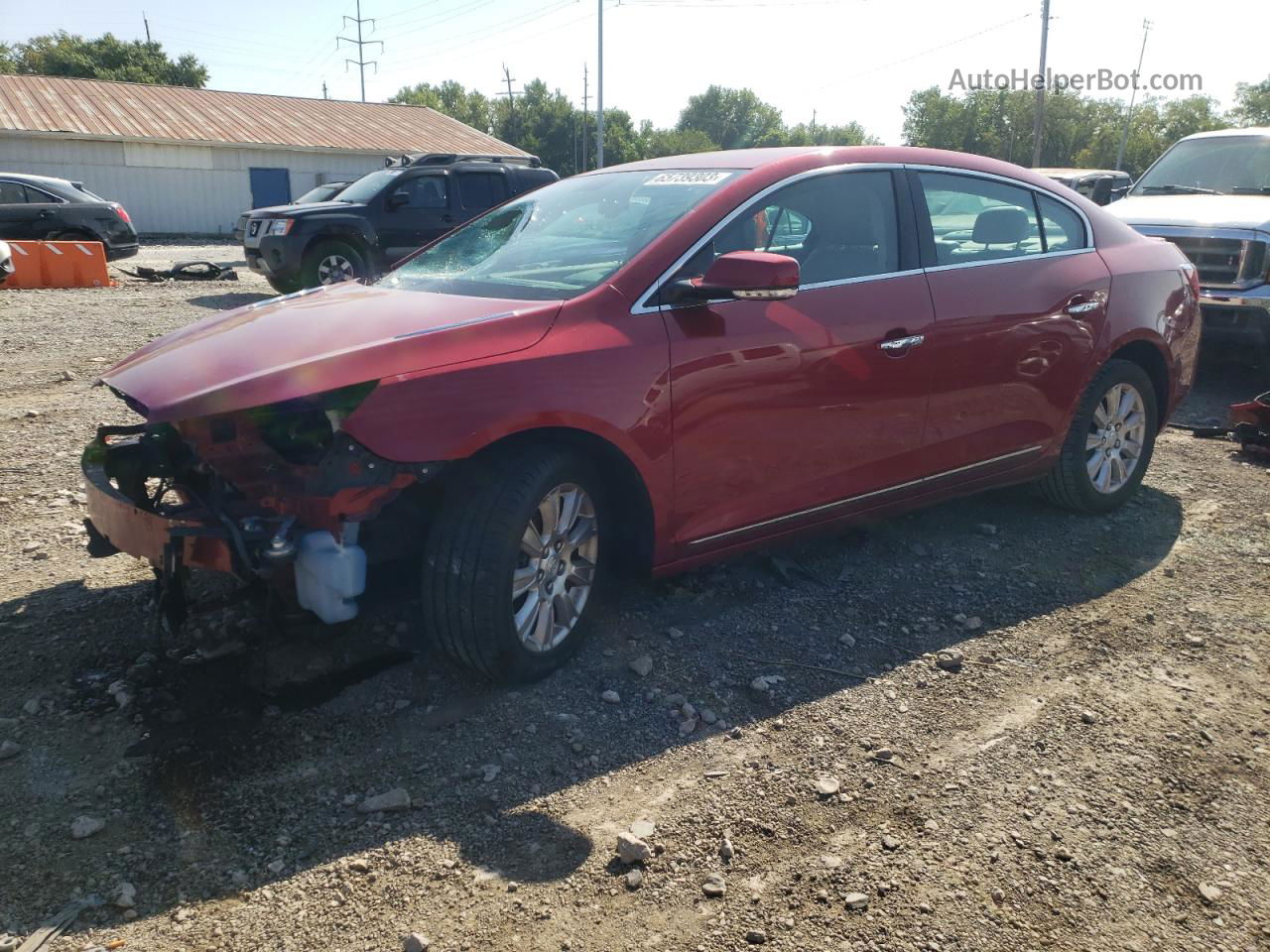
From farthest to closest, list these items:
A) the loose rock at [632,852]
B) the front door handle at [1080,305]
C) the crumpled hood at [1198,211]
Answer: the crumpled hood at [1198,211], the front door handle at [1080,305], the loose rock at [632,852]

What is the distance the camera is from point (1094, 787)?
115 inches

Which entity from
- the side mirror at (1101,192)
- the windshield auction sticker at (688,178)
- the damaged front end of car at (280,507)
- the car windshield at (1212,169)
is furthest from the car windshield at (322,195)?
the damaged front end of car at (280,507)

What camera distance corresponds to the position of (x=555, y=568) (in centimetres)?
335

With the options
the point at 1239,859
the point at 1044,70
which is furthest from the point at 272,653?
the point at 1044,70

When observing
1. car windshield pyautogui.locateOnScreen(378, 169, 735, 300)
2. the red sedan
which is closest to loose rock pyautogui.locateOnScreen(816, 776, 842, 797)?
the red sedan

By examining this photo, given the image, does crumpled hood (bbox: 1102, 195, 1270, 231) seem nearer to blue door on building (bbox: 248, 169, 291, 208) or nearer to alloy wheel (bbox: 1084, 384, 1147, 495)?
alloy wheel (bbox: 1084, 384, 1147, 495)

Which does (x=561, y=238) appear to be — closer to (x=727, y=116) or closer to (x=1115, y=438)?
(x=1115, y=438)

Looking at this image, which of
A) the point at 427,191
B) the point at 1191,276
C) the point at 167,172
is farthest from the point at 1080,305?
the point at 167,172

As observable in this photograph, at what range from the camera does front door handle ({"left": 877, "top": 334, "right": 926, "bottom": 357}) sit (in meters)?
3.99

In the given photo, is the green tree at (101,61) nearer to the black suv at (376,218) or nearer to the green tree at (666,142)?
the green tree at (666,142)

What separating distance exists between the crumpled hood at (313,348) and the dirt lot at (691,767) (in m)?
0.80

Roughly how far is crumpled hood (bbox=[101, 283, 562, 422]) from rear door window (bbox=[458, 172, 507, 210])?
34.5 ft

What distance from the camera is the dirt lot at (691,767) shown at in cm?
239

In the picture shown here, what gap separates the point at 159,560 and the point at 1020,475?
371cm
